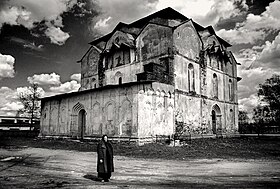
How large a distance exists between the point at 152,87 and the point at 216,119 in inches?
501

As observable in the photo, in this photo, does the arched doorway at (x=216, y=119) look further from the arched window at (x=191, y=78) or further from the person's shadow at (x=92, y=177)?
the person's shadow at (x=92, y=177)

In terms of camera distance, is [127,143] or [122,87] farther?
[122,87]

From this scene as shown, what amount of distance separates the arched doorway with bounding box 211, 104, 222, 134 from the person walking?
22.0m

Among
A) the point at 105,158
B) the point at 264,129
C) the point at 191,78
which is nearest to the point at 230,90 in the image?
the point at 191,78

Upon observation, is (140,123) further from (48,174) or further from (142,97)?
(48,174)

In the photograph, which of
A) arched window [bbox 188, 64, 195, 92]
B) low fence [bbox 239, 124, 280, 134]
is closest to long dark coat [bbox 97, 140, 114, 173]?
arched window [bbox 188, 64, 195, 92]

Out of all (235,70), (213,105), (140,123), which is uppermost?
(235,70)

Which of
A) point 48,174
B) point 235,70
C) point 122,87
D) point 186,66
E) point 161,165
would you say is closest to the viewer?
point 48,174

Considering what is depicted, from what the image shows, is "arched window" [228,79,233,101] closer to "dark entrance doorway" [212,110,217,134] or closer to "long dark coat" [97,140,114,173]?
"dark entrance doorway" [212,110,217,134]

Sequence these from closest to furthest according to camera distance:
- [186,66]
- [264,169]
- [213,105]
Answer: [264,169] → [186,66] → [213,105]

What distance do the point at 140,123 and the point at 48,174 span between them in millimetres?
10348

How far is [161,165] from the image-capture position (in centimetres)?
1110

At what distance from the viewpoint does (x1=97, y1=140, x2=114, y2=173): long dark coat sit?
8.09 m

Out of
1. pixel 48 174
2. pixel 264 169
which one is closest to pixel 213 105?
pixel 264 169
